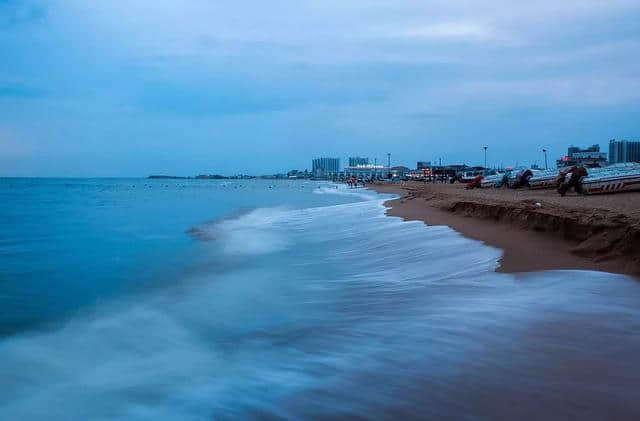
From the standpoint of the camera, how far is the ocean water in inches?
140

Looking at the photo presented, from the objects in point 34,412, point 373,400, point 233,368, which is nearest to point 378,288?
point 233,368

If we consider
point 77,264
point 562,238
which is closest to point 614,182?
point 562,238

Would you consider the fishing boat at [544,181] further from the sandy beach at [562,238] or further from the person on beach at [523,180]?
the sandy beach at [562,238]

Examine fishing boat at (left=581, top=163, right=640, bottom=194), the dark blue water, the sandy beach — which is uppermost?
fishing boat at (left=581, top=163, right=640, bottom=194)

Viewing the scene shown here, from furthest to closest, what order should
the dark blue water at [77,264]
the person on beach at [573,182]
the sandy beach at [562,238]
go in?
1. the person on beach at [573,182]
2. the dark blue water at [77,264]
3. the sandy beach at [562,238]

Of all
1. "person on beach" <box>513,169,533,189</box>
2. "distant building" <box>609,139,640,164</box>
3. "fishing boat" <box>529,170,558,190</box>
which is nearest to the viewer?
"fishing boat" <box>529,170,558,190</box>

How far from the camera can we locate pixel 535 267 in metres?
7.03

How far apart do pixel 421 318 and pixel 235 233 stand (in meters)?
13.4

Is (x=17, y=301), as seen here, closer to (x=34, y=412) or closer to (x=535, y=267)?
(x=34, y=412)

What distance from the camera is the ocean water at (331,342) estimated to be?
3547 millimetres

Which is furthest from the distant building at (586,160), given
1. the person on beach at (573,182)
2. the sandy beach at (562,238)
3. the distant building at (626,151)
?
the sandy beach at (562,238)

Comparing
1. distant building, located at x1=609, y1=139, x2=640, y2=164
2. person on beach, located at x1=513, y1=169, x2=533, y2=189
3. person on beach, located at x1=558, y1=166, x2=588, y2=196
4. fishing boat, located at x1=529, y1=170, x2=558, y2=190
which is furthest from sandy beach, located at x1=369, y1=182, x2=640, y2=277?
distant building, located at x1=609, y1=139, x2=640, y2=164

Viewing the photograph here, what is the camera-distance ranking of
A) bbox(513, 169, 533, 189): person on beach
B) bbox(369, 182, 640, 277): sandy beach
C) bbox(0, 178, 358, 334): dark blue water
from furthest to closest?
bbox(513, 169, 533, 189): person on beach → bbox(0, 178, 358, 334): dark blue water → bbox(369, 182, 640, 277): sandy beach

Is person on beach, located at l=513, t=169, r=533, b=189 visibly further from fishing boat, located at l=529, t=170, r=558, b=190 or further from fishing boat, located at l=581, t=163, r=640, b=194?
fishing boat, located at l=581, t=163, r=640, b=194
